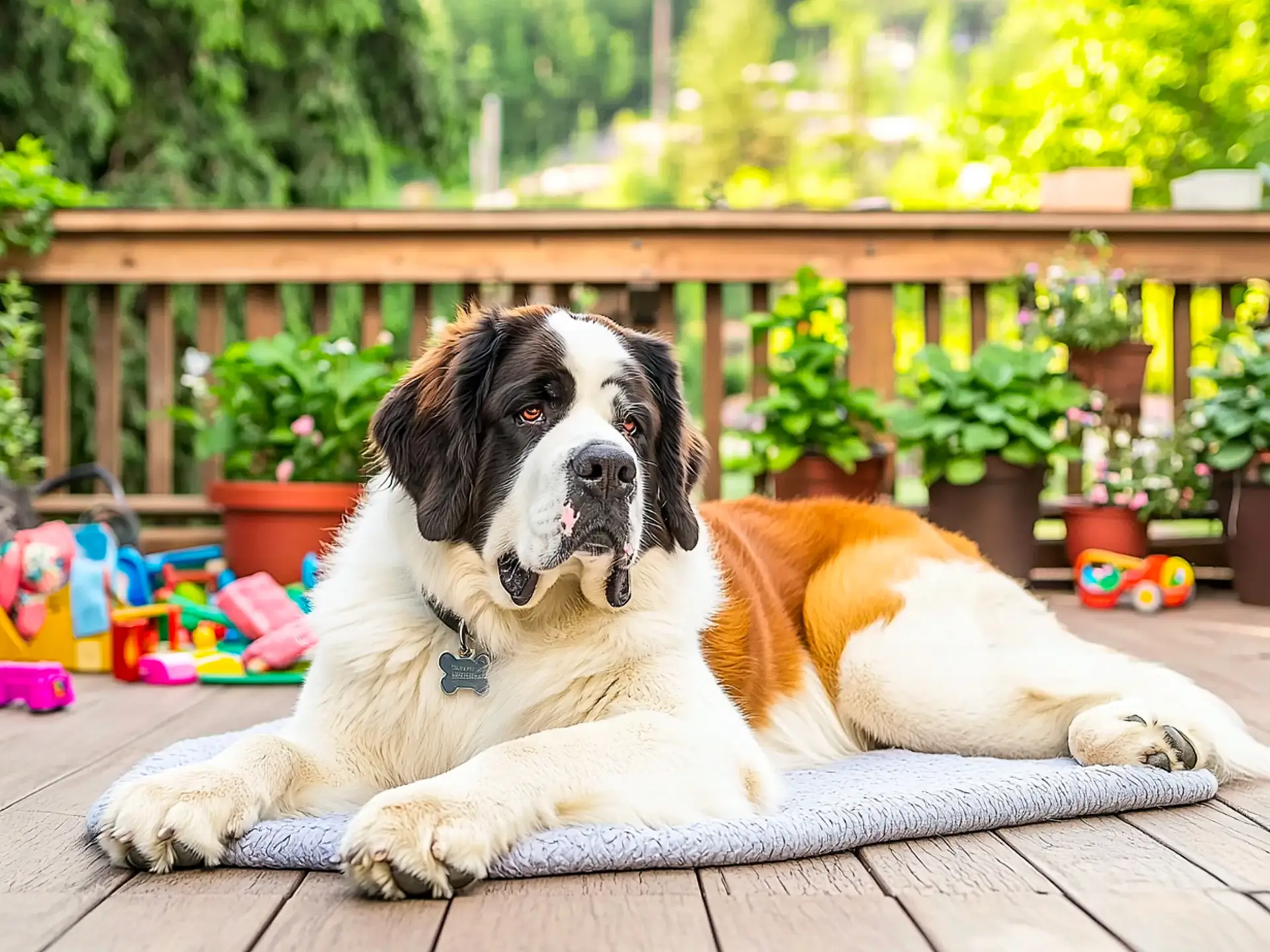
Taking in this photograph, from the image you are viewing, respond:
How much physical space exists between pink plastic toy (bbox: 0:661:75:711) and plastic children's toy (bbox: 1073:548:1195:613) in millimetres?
3748

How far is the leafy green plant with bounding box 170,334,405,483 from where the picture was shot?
4527 mm

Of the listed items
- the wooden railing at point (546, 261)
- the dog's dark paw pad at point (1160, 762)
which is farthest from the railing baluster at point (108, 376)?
the dog's dark paw pad at point (1160, 762)

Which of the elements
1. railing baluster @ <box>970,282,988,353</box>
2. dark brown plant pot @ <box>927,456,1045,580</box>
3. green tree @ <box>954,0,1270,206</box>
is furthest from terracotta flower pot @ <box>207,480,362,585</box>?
green tree @ <box>954,0,1270,206</box>

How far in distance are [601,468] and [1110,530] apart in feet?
12.4

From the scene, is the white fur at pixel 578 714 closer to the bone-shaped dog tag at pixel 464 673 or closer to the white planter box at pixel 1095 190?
the bone-shaped dog tag at pixel 464 673

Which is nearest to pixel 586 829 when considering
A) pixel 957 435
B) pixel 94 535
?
pixel 94 535

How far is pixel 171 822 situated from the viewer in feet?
5.87

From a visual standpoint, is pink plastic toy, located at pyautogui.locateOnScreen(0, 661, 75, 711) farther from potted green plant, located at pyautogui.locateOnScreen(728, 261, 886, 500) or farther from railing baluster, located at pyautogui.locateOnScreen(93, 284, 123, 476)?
potted green plant, located at pyautogui.locateOnScreen(728, 261, 886, 500)

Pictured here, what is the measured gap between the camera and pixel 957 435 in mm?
4840

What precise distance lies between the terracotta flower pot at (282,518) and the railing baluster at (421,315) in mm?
1148

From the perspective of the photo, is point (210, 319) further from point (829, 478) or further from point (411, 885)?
point (411, 885)

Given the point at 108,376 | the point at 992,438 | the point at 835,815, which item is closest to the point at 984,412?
the point at 992,438

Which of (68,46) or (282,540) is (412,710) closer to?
(282,540)

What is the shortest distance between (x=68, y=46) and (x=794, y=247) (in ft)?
15.0
